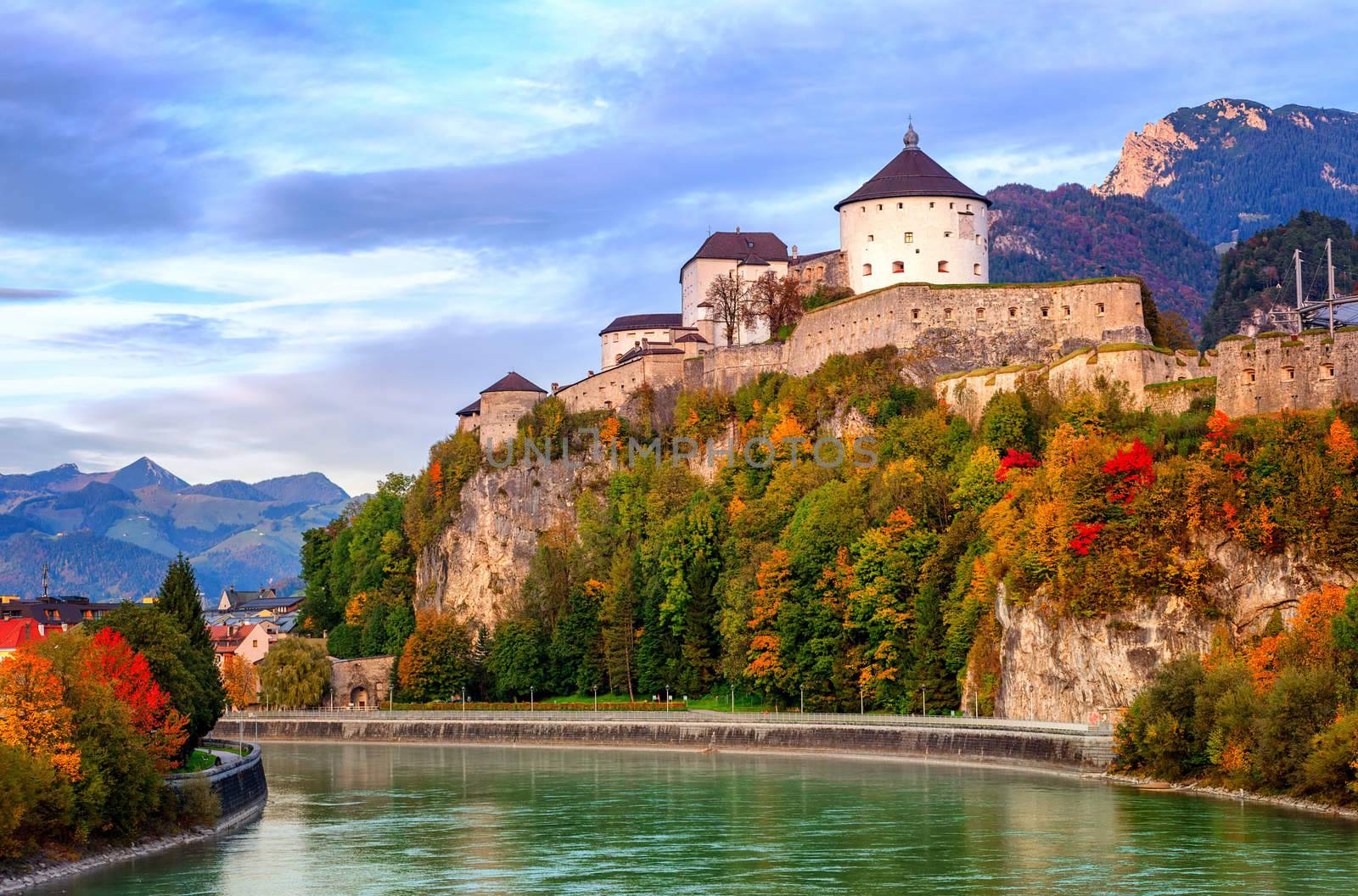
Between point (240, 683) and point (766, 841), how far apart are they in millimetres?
56780

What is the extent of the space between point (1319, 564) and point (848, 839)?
66.5 ft

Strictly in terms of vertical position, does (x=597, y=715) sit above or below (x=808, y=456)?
below

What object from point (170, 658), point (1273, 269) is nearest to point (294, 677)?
point (170, 658)

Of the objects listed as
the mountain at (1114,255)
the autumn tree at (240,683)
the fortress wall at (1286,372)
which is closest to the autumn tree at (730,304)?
the autumn tree at (240,683)

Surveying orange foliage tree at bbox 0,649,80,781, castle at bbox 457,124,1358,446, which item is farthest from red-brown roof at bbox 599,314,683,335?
orange foliage tree at bbox 0,649,80,781

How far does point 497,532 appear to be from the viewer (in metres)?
98.4

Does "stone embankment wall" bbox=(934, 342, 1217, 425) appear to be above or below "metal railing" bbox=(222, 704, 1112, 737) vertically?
above

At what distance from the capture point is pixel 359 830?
49.5 metres

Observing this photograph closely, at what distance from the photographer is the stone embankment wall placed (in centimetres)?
6569

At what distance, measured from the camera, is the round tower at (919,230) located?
3228 inches

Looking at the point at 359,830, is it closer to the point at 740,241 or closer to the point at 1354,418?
the point at 1354,418

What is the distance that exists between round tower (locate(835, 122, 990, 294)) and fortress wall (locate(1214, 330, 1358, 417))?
66.4 ft

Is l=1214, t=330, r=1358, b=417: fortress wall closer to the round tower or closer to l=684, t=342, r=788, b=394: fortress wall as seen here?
the round tower

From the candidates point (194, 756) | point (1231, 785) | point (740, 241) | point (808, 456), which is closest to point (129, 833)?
point (194, 756)
